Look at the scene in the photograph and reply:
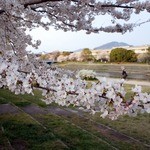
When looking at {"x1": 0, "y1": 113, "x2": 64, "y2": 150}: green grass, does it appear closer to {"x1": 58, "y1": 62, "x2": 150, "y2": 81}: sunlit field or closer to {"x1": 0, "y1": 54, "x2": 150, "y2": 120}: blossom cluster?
{"x1": 0, "y1": 54, "x2": 150, "y2": 120}: blossom cluster

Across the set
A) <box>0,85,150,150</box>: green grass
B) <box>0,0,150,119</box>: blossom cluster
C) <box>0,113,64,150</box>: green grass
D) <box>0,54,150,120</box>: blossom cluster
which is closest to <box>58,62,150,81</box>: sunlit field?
<box>0,85,150,150</box>: green grass

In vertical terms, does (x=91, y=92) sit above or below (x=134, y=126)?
above

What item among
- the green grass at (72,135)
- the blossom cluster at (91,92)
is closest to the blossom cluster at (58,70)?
the blossom cluster at (91,92)

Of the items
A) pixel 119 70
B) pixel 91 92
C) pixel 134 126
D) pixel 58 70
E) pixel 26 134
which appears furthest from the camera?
pixel 119 70

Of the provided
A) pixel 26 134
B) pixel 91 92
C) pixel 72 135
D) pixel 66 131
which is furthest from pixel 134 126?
pixel 91 92

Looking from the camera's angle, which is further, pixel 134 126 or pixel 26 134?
pixel 134 126

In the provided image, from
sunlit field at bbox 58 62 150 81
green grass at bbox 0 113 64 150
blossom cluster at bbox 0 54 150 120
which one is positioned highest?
blossom cluster at bbox 0 54 150 120

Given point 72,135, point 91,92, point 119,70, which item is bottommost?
point 119,70

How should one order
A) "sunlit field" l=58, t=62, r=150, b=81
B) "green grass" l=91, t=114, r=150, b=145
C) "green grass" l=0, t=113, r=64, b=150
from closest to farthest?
1. "green grass" l=0, t=113, r=64, b=150
2. "green grass" l=91, t=114, r=150, b=145
3. "sunlit field" l=58, t=62, r=150, b=81

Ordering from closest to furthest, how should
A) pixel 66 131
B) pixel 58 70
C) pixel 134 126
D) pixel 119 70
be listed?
pixel 58 70 → pixel 66 131 → pixel 134 126 → pixel 119 70

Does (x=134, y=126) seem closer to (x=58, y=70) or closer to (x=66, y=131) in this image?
(x=66, y=131)

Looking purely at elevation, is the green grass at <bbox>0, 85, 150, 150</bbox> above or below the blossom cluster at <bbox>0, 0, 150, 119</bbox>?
below

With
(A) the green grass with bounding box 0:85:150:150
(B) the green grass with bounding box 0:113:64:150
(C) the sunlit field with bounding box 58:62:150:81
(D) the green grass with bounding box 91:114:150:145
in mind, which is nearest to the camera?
(B) the green grass with bounding box 0:113:64:150

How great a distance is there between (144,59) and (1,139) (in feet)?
268
